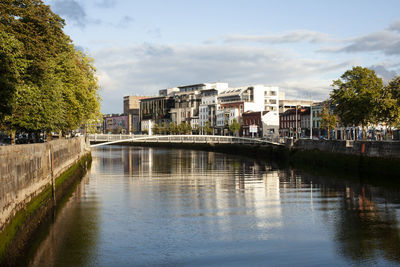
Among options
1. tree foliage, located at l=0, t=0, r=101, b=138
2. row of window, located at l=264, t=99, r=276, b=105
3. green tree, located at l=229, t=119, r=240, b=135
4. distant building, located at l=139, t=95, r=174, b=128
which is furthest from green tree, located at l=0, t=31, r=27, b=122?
distant building, located at l=139, t=95, r=174, b=128

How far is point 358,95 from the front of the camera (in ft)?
160

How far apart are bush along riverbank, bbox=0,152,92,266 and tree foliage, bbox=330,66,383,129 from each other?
3080 cm

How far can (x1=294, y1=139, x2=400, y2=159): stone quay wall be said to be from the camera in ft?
122

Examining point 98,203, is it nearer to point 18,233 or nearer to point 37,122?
point 37,122

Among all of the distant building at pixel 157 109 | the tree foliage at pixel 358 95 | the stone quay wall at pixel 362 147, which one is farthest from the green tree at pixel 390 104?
the distant building at pixel 157 109

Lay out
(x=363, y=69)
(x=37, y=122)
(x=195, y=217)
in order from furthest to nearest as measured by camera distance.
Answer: (x=363, y=69) < (x=37, y=122) < (x=195, y=217)

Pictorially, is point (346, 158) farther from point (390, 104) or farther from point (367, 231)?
point (367, 231)

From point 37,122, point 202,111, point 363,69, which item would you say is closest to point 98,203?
point 37,122

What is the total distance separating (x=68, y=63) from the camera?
3769cm

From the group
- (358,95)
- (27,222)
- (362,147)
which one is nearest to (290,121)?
(358,95)

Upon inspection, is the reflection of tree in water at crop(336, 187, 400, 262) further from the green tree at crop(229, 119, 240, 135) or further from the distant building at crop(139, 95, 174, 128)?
the distant building at crop(139, 95, 174, 128)

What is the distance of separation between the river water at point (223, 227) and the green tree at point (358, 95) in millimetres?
16498

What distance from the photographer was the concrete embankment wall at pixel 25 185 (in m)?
14.5

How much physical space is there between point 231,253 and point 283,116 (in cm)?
9191
